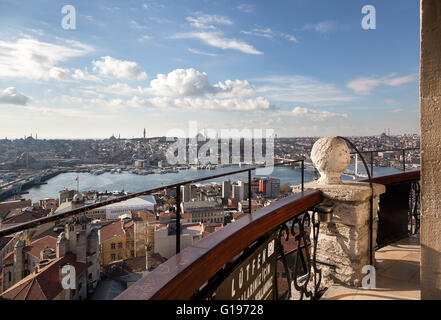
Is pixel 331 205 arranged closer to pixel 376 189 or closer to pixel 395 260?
pixel 376 189

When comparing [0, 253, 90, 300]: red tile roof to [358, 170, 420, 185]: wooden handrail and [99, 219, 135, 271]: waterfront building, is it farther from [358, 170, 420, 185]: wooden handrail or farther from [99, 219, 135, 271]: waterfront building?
[358, 170, 420, 185]: wooden handrail

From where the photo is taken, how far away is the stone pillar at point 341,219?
2.77 meters

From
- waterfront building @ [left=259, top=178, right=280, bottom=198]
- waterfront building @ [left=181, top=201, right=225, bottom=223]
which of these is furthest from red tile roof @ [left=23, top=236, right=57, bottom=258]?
waterfront building @ [left=259, top=178, right=280, bottom=198]

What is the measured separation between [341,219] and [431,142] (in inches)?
62.3

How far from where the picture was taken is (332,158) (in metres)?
2.91

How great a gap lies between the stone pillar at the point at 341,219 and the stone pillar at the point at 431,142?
4.05ft

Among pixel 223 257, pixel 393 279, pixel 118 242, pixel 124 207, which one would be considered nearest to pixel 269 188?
pixel 393 279

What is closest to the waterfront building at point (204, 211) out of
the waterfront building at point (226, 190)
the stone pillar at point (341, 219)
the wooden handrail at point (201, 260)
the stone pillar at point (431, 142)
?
the waterfront building at point (226, 190)

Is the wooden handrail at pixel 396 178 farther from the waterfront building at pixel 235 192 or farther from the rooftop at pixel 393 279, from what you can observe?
the waterfront building at pixel 235 192

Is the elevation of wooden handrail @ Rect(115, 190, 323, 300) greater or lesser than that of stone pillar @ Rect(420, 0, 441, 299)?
lesser

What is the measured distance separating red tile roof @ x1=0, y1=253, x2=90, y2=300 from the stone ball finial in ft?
8.49

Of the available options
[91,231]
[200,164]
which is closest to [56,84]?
[200,164]

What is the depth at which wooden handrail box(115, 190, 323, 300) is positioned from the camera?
1.00m
